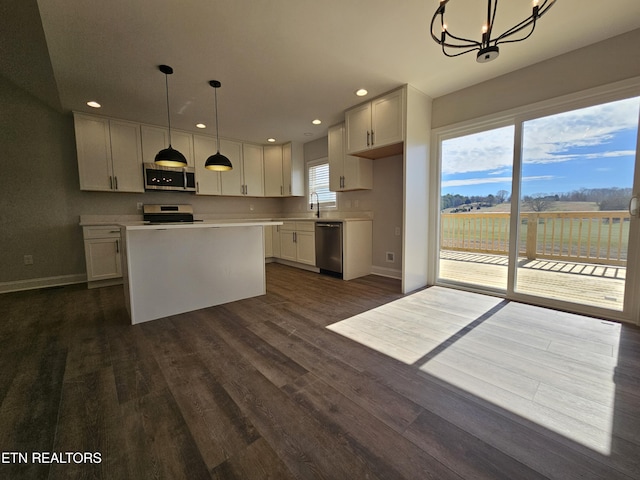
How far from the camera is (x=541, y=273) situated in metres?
3.10

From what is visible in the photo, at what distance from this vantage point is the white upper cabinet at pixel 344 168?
4.32 meters

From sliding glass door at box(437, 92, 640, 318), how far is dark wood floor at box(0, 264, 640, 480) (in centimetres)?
61

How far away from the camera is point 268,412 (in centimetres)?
143

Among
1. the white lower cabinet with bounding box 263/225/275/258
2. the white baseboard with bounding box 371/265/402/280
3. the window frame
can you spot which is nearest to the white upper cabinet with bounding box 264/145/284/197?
the window frame

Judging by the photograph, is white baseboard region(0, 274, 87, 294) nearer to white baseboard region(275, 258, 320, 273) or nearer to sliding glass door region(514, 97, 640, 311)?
white baseboard region(275, 258, 320, 273)

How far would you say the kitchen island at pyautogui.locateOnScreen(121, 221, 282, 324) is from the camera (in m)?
2.62

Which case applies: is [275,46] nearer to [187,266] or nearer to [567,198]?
[187,266]

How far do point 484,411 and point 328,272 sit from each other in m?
3.31

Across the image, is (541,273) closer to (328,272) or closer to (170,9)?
(328,272)

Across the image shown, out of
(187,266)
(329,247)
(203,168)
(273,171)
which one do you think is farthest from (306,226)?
(187,266)

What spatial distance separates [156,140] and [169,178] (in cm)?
64

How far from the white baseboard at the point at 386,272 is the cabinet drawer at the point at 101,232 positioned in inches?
161

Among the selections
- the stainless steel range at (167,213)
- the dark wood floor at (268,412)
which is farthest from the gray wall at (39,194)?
the dark wood floor at (268,412)

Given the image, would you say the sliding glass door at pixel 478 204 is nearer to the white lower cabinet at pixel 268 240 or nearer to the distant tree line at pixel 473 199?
the distant tree line at pixel 473 199
